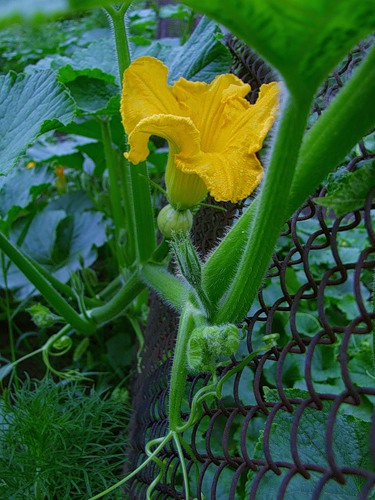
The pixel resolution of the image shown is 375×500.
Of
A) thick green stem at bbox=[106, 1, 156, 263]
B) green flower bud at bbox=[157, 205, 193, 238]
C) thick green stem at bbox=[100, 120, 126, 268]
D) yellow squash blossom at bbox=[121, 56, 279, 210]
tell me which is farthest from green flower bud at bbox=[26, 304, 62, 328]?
yellow squash blossom at bbox=[121, 56, 279, 210]

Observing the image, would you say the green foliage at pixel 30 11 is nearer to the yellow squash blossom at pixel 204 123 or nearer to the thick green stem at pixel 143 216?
the yellow squash blossom at pixel 204 123

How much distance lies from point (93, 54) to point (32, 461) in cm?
111

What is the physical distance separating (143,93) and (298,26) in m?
0.45

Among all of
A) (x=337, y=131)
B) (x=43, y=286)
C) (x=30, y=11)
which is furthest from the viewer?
(x=43, y=286)

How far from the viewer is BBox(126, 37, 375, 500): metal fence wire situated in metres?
0.49

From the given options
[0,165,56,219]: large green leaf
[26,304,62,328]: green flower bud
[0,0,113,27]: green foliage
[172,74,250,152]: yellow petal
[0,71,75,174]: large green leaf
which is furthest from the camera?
[0,165,56,219]: large green leaf

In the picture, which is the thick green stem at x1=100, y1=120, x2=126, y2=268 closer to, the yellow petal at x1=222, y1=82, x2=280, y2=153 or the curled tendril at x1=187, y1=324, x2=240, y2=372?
the yellow petal at x1=222, y1=82, x2=280, y2=153

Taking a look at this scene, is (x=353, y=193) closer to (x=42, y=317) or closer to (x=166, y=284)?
(x=166, y=284)

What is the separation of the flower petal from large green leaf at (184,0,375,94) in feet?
1.16

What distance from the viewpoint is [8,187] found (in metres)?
1.68

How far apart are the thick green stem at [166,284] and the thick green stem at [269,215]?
16 centimetres

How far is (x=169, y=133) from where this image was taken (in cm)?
74

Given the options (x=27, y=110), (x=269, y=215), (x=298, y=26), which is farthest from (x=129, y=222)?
(x=298, y=26)

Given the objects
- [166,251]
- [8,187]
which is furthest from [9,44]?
[166,251]
